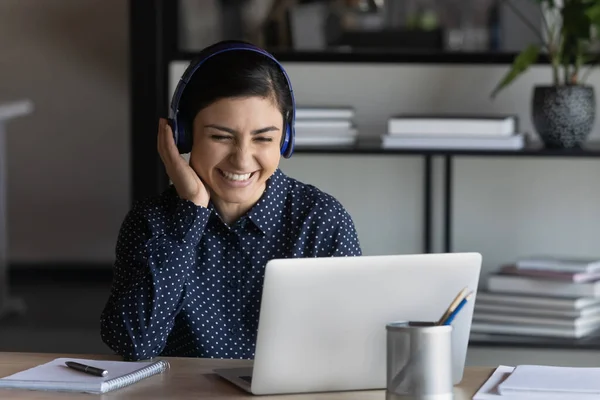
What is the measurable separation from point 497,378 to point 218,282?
1.87 ft

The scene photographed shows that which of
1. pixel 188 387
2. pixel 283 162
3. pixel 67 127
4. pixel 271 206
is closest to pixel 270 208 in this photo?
pixel 271 206

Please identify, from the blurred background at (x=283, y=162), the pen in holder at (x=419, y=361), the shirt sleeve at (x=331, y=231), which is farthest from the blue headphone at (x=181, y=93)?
the blurred background at (x=283, y=162)

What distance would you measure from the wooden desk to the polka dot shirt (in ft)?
0.50

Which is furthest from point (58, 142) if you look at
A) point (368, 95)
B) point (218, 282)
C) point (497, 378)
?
point (497, 378)

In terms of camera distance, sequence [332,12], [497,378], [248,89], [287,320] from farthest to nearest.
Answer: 1. [332,12]
2. [248,89]
3. [497,378]
4. [287,320]

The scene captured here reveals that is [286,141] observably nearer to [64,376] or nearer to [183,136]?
[183,136]

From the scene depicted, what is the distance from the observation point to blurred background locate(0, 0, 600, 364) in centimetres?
349

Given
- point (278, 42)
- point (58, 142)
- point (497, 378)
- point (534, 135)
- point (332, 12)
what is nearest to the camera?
point (497, 378)

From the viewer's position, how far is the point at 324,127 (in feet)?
10.7

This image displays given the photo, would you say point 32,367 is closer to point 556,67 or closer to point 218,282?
point 218,282

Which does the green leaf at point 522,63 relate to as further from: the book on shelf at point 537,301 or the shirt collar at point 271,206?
the shirt collar at point 271,206

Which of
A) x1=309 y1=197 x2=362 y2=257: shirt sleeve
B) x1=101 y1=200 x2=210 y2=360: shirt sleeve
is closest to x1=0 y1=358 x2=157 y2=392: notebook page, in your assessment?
x1=101 y1=200 x2=210 y2=360: shirt sleeve

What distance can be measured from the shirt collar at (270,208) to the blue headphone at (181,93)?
66 mm

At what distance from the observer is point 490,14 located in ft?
23.6
